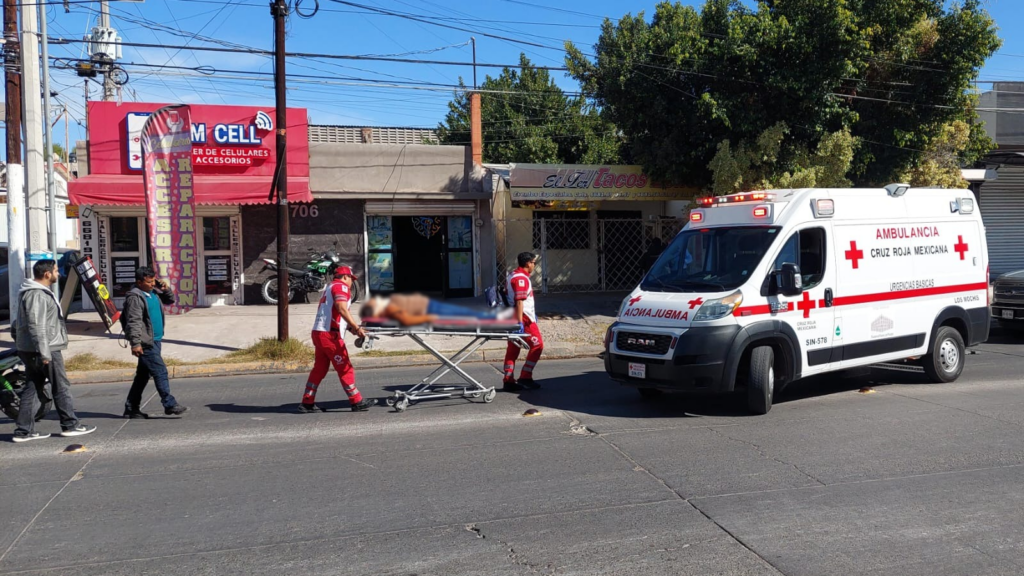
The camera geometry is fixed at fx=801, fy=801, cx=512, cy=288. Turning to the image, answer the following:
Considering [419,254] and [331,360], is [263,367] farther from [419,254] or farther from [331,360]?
[419,254]

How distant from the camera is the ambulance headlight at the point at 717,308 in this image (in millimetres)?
8047

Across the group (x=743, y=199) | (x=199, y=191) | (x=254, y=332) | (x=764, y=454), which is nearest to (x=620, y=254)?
(x=254, y=332)

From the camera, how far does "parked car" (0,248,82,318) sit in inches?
576


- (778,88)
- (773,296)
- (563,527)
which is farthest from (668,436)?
(778,88)

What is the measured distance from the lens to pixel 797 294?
27.6ft

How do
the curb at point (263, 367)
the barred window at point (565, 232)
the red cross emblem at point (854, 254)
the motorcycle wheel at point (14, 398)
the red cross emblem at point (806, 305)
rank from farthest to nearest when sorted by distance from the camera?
the barred window at point (565, 232), the curb at point (263, 367), the red cross emblem at point (854, 254), the red cross emblem at point (806, 305), the motorcycle wheel at point (14, 398)

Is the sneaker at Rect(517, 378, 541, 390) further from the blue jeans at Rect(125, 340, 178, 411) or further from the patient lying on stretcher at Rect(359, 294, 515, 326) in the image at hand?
the patient lying on stretcher at Rect(359, 294, 515, 326)

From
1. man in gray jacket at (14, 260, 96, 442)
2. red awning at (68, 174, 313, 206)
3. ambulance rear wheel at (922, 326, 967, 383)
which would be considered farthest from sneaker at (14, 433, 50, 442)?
ambulance rear wheel at (922, 326, 967, 383)

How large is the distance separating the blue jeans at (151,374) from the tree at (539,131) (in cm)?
1944

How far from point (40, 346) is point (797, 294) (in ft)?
24.5

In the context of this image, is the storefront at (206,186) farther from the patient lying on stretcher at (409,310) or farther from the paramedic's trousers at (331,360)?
the patient lying on stretcher at (409,310)

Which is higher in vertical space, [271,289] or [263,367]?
[271,289]

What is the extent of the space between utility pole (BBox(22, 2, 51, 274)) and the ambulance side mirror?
11.6 metres

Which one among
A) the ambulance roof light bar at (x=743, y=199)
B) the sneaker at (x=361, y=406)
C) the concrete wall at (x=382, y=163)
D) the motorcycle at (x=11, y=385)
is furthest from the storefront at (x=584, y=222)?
the motorcycle at (x=11, y=385)
